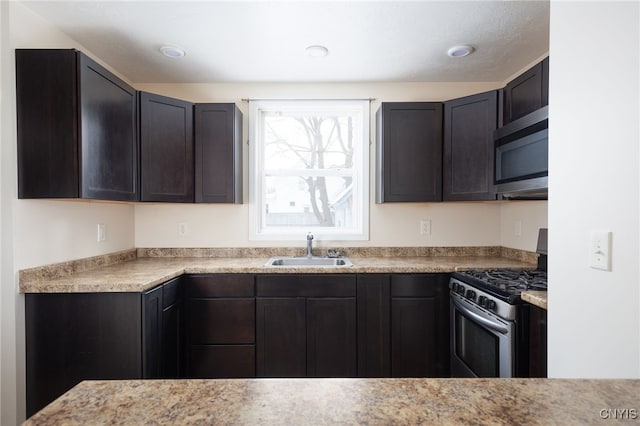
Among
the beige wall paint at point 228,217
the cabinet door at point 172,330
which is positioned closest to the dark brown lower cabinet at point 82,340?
the cabinet door at point 172,330

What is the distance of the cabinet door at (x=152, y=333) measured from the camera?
1.79 m

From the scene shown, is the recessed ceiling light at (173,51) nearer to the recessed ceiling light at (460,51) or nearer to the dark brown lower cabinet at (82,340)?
the dark brown lower cabinet at (82,340)

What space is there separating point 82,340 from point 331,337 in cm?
148

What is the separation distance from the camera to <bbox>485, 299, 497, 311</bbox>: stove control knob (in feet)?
5.69

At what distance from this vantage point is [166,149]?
244 cm

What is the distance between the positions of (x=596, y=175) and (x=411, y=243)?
1.88 metres

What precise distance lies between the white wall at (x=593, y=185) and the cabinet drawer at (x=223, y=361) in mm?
1771

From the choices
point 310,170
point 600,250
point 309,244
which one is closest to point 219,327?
point 309,244

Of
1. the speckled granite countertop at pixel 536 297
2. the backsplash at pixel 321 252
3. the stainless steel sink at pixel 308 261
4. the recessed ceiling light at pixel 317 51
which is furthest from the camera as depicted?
the backsplash at pixel 321 252

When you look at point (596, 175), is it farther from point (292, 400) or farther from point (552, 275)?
point (292, 400)

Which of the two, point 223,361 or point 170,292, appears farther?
point 223,361

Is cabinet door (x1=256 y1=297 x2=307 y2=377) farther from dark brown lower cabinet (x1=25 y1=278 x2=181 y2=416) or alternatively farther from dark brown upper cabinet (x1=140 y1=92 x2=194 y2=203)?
dark brown upper cabinet (x1=140 y1=92 x2=194 y2=203)

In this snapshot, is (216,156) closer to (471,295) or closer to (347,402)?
(471,295)

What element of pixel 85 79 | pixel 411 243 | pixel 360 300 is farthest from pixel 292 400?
pixel 411 243
